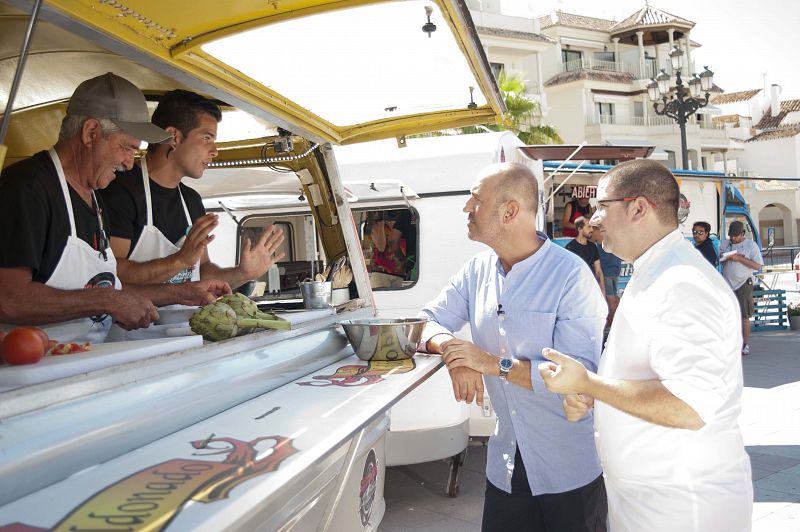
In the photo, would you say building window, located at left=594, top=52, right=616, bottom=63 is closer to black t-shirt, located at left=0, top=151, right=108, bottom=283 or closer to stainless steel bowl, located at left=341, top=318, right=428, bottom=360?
stainless steel bowl, located at left=341, top=318, right=428, bottom=360

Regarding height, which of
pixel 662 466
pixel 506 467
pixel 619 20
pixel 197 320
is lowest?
pixel 506 467

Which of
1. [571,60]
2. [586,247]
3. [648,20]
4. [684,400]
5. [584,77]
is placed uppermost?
[648,20]

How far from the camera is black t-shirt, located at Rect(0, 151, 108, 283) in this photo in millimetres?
2348

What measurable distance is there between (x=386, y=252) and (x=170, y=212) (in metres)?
4.22

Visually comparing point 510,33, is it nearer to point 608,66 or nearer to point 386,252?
point 608,66

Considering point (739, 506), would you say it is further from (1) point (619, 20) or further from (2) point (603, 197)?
(1) point (619, 20)

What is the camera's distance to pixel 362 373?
2.67 m

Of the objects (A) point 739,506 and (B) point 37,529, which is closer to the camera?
(B) point 37,529

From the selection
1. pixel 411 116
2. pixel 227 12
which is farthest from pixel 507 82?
pixel 227 12

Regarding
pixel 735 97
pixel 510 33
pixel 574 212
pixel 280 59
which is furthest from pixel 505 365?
pixel 735 97

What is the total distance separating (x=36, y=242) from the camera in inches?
94.5

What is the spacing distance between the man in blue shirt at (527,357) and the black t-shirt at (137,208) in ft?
4.45

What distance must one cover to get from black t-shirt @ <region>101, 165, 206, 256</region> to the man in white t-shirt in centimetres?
1076

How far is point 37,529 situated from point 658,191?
6.94 feet
